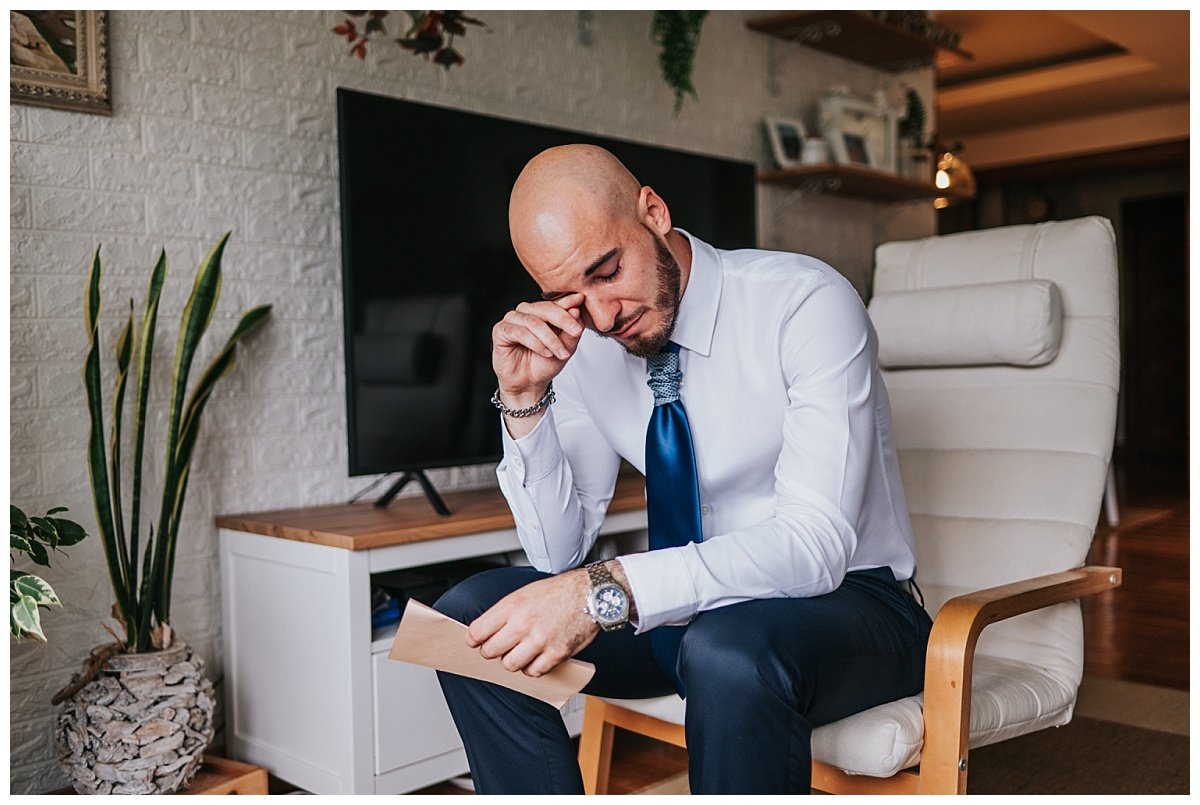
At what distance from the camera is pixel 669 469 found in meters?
1.53

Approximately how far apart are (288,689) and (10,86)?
126 centimetres

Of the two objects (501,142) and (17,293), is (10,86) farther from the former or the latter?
(501,142)

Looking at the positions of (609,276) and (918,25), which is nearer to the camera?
(609,276)

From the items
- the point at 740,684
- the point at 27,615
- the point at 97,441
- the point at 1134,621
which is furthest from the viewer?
the point at 1134,621

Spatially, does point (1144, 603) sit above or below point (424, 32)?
below

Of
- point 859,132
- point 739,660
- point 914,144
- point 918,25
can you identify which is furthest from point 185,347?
point 914,144

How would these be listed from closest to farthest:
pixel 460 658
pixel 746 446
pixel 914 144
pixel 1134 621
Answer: pixel 460 658 → pixel 746 446 → pixel 1134 621 → pixel 914 144

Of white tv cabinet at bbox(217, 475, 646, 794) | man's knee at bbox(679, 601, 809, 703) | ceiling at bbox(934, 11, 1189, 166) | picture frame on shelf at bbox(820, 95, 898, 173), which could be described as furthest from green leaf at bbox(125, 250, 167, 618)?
ceiling at bbox(934, 11, 1189, 166)

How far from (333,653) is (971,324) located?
131 centimetres

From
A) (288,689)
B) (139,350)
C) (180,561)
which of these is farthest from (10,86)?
(288,689)

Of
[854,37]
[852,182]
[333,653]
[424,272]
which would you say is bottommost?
[333,653]

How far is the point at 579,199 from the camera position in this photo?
1.39m

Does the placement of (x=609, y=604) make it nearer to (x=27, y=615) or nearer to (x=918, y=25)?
(x=27, y=615)

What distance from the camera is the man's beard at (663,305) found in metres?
1.48
